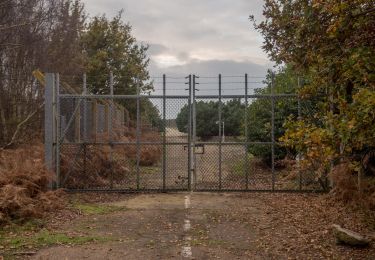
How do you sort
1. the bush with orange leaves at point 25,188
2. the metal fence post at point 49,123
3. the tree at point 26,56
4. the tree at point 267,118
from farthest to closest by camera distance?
the tree at point 26,56, the tree at point 267,118, the metal fence post at point 49,123, the bush with orange leaves at point 25,188

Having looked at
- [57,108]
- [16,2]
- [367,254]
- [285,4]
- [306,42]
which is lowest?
[367,254]

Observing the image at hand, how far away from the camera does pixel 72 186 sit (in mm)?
12922

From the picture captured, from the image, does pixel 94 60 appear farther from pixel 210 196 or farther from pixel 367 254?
pixel 367 254

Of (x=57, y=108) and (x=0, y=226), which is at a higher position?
(x=57, y=108)

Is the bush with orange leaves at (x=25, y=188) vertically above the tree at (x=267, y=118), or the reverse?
the tree at (x=267, y=118)

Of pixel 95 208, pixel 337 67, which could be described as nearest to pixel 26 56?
pixel 95 208

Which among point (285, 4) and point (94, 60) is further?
point (94, 60)

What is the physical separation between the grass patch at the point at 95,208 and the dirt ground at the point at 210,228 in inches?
7.2

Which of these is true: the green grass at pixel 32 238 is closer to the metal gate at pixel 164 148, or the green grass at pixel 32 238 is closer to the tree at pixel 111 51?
the metal gate at pixel 164 148

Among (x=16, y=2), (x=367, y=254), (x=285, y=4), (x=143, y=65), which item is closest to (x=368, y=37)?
(x=367, y=254)

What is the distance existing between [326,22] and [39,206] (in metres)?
6.51

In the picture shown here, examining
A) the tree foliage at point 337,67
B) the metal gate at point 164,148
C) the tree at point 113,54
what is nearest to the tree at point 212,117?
the metal gate at point 164,148

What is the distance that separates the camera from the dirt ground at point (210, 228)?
7.18 m

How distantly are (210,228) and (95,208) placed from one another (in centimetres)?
311
